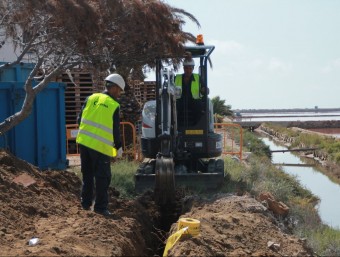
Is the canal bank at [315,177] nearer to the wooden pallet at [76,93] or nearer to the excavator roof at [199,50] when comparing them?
the excavator roof at [199,50]

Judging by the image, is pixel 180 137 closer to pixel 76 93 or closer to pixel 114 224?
pixel 114 224

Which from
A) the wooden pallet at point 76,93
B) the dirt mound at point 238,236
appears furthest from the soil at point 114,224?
the wooden pallet at point 76,93

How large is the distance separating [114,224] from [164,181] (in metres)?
2.44

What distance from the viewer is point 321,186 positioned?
23.4m

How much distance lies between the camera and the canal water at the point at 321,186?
1627 centimetres

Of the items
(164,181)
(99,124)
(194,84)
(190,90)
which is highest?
(194,84)

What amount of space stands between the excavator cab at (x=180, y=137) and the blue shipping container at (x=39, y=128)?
2075 millimetres

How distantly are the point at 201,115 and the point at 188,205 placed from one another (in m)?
2.40

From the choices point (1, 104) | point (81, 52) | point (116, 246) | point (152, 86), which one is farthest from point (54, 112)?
point (152, 86)

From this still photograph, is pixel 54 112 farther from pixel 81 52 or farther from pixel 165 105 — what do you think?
pixel 165 105

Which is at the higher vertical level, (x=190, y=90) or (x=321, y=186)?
(x=190, y=90)

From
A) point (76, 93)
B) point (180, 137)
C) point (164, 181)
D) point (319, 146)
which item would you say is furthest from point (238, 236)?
point (319, 146)

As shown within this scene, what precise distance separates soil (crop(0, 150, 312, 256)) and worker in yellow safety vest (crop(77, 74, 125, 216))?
38 cm

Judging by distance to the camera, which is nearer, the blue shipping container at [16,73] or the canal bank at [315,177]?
the blue shipping container at [16,73]
